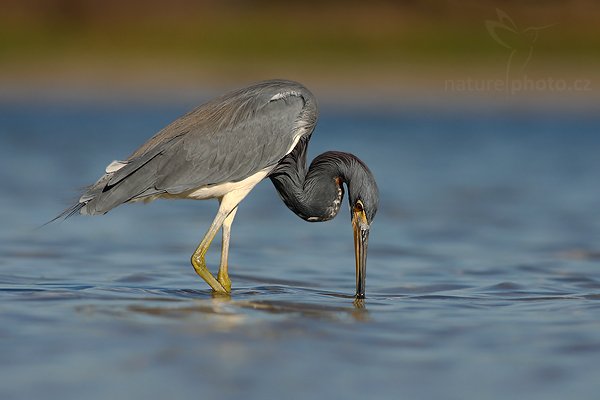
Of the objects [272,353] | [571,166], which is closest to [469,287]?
[272,353]

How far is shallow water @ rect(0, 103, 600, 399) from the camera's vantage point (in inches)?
221

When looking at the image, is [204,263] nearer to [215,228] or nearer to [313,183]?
[215,228]

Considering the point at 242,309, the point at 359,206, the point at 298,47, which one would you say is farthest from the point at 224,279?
the point at 298,47

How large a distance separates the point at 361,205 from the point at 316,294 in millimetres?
703

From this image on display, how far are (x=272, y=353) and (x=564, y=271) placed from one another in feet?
12.9

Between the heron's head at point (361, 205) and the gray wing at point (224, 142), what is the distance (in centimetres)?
55

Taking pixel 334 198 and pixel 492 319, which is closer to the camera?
pixel 492 319

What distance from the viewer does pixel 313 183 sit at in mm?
8438

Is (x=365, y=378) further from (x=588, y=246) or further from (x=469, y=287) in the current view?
(x=588, y=246)

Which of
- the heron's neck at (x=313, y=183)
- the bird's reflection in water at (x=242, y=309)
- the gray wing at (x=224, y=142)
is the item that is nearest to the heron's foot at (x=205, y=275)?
the bird's reflection in water at (x=242, y=309)

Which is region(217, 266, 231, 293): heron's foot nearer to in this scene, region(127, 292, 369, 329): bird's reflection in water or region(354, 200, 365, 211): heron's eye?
region(127, 292, 369, 329): bird's reflection in water

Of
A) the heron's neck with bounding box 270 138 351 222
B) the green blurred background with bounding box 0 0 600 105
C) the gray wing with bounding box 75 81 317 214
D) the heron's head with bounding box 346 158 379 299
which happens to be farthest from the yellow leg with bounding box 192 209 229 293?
the green blurred background with bounding box 0 0 600 105

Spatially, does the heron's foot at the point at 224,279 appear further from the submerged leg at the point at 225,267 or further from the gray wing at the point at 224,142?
the gray wing at the point at 224,142

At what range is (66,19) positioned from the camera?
1357 inches
